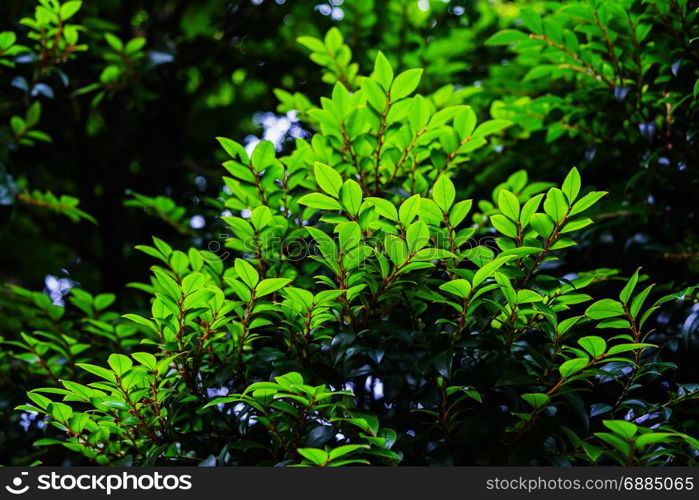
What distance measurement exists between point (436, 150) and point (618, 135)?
906 mm

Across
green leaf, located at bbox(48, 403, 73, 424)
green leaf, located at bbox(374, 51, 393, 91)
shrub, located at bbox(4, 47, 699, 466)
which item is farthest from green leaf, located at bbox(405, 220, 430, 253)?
green leaf, located at bbox(48, 403, 73, 424)

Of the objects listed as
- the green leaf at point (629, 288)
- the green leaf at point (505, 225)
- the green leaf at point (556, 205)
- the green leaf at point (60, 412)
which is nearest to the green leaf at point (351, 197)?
the green leaf at point (505, 225)

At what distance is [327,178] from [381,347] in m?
0.52

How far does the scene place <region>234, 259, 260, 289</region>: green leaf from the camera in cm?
149

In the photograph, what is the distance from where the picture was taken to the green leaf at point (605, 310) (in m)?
1.50

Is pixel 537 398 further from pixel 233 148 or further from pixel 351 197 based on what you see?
pixel 233 148

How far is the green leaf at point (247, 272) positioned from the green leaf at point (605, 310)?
0.89 meters

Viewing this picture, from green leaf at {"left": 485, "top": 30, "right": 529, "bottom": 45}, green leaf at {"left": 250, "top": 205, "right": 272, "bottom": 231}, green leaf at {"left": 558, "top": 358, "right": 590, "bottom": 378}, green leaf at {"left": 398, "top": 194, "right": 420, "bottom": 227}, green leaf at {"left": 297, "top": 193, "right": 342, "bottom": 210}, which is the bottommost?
green leaf at {"left": 558, "top": 358, "right": 590, "bottom": 378}

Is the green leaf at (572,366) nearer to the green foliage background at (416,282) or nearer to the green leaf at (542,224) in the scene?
the green foliage background at (416,282)

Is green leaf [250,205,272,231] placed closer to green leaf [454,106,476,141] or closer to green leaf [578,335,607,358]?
green leaf [454,106,476,141]

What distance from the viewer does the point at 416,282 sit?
1.57 m

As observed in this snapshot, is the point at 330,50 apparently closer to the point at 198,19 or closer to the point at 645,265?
the point at 645,265

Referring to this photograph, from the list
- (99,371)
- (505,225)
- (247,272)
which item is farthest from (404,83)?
(99,371)

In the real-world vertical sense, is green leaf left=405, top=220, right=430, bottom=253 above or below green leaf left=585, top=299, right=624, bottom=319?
above
